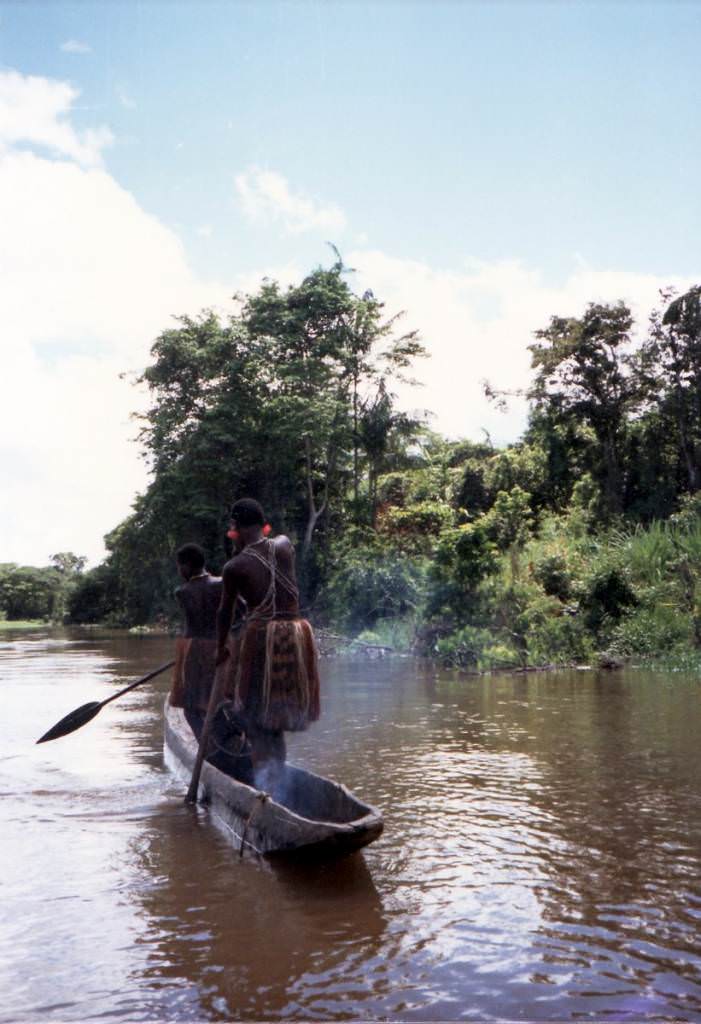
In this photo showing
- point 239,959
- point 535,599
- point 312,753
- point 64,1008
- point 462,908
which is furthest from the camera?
point 535,599

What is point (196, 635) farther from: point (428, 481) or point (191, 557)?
point (428, 481)

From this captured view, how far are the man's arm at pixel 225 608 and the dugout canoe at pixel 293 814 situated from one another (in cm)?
76

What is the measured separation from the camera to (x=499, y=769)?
24.7 feet

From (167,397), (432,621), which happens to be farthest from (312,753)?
(167,397)

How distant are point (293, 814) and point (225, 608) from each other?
1.51 meters

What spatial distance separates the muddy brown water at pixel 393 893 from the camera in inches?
131

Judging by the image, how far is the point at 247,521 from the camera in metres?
5.71

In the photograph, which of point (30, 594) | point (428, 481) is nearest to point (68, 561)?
point (30, 594)

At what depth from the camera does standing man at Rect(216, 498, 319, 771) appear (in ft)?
18.1

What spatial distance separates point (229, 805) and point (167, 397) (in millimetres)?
25512

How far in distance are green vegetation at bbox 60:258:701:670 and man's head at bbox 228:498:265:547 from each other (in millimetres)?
11427

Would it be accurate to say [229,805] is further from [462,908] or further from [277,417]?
[277,417]

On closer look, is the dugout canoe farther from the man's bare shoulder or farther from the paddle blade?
the paddle blade

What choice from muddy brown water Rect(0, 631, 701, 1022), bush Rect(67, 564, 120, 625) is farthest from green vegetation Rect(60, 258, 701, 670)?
bush Rect(67, 564, 120, 625)
